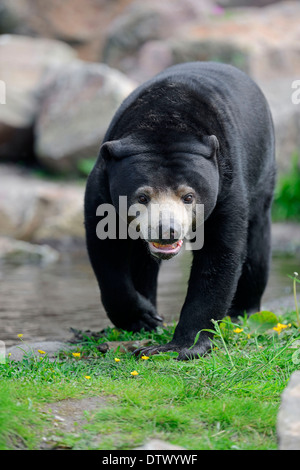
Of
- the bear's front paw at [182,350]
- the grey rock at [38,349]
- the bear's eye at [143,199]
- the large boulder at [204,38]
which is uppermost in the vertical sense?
the large boulder at [204,38]

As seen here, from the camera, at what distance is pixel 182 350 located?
4637 mm

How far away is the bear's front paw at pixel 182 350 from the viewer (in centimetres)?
457

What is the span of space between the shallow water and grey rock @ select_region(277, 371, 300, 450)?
2.76m

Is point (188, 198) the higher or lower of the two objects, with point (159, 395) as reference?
higher

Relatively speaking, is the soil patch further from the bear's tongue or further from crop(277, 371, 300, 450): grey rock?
the bear's tongue

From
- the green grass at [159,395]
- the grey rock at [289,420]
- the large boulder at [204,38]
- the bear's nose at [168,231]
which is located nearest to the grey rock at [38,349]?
the green grass at [159,395]

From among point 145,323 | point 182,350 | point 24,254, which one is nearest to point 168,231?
point 182,350

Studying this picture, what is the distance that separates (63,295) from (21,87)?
7666 millimetres

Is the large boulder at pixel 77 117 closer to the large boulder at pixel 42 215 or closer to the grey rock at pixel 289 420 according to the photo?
the large boulder at pixel 42 215

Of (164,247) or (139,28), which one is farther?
(139,28)

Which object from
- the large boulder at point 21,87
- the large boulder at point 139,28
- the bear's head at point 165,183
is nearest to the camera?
the bear's head at point 165,183

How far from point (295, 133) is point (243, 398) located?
9969 mm

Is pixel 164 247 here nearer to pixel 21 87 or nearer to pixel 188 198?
pixel 188 198
